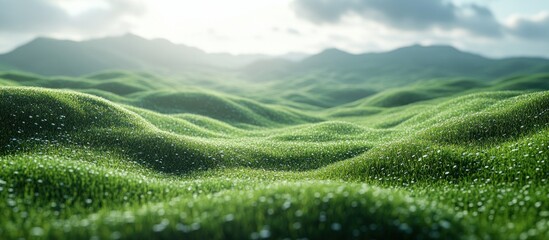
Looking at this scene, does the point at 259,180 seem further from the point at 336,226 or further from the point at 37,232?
the point at 37,232

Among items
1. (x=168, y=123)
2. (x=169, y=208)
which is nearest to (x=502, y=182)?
(x=169, y=208)

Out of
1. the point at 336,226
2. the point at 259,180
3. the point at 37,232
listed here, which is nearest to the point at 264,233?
the point at 336,226

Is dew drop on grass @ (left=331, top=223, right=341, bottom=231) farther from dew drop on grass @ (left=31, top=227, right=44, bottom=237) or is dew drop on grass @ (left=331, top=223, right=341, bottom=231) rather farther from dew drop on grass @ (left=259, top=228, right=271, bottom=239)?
dew drop on grass @ (left=31, top=227, right=44, bottom=237)

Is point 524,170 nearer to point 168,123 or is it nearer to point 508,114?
point 508,114

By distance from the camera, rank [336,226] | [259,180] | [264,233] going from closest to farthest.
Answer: [264,233]
[336,226]
[259,180]

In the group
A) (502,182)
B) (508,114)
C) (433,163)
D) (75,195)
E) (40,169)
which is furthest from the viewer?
(508,114)

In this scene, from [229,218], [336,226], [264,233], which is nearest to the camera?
[264,233]

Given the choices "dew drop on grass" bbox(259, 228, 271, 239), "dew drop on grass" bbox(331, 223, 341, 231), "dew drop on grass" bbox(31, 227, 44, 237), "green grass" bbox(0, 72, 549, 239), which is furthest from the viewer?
"green grass" bbox(0, 72, 549, 239)

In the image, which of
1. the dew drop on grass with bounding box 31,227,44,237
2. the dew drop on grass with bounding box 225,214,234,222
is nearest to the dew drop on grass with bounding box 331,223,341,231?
the dew drop on grass with bounding box 225,214,234,222
